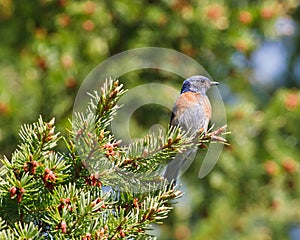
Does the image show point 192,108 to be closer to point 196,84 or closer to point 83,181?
point 196,84

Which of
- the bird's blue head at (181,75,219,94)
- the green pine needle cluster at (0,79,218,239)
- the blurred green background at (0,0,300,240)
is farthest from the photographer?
the blurred green background at (0,0,300,240)

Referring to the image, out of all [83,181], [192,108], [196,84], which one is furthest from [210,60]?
[83,181]

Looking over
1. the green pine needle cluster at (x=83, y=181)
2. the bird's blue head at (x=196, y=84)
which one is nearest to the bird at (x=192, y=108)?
the bird's blue head at (x=196, y=84)

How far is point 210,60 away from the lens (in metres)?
5.06

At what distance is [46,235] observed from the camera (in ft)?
5.44

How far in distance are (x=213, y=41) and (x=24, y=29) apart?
1512mm

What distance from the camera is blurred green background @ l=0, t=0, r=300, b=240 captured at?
4773mm

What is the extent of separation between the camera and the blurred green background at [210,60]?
4.77m

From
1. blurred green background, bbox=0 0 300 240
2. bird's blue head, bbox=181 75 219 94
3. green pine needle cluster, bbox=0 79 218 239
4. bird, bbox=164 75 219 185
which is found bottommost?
green pine needle cluster, bbox=0 79 218 239

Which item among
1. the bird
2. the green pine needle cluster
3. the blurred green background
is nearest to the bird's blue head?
the bird

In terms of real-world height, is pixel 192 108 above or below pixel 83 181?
above

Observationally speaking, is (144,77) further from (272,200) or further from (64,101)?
(272,200)

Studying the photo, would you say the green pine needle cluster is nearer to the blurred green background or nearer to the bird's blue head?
the bird's blue head

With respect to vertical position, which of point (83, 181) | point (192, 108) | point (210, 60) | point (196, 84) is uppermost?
point (210, 60)
